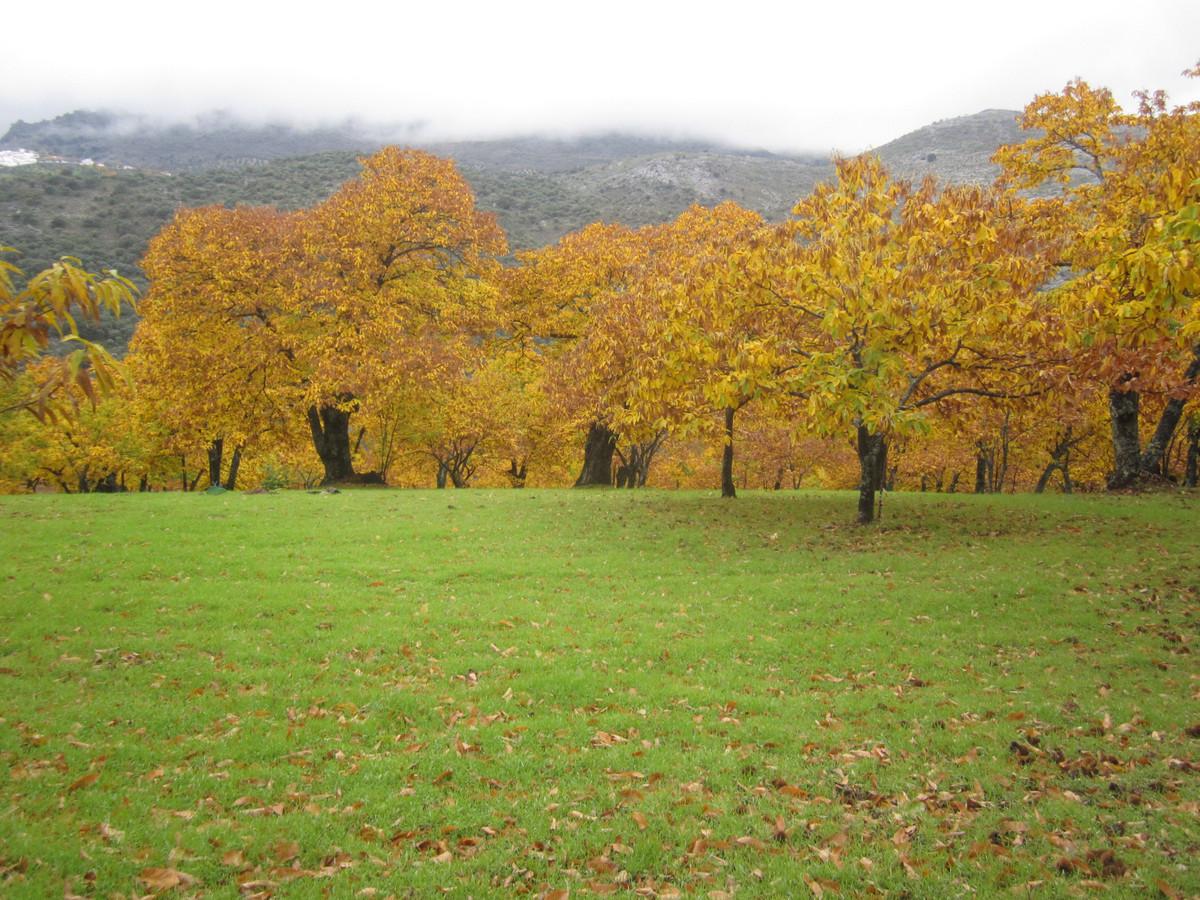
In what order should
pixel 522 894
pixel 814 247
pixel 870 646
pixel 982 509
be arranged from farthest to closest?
pixel 982 509 → pixel 814 247 → pixel 870 646 → pixel 522 894

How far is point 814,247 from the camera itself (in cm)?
1482

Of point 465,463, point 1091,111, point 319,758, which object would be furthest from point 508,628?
point 465,463

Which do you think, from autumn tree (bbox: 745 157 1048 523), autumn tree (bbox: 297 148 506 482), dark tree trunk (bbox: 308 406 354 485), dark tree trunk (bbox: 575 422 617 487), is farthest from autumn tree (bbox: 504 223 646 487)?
autumn tree (bbox: 745 157 1048 523)

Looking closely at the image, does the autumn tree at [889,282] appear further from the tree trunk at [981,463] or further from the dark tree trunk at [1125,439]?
the tree trunk at [981,463]

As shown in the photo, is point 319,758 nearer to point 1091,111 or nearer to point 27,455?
point 1091,111

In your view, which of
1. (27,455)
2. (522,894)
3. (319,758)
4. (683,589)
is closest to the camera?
(522,894)

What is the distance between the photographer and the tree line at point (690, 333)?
534 inches

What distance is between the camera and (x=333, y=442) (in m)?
31.6

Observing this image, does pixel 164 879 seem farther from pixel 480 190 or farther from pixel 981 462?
pixel 480 190

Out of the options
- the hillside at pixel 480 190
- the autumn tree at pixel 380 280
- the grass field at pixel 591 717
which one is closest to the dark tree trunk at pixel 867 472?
the grass field at pixel 591 717

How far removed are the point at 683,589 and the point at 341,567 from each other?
21.7 ft

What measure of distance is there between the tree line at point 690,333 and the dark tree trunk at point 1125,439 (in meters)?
0.08

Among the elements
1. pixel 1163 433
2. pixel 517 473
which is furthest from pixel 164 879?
pixel 517 473

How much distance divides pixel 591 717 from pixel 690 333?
9.82 metres
